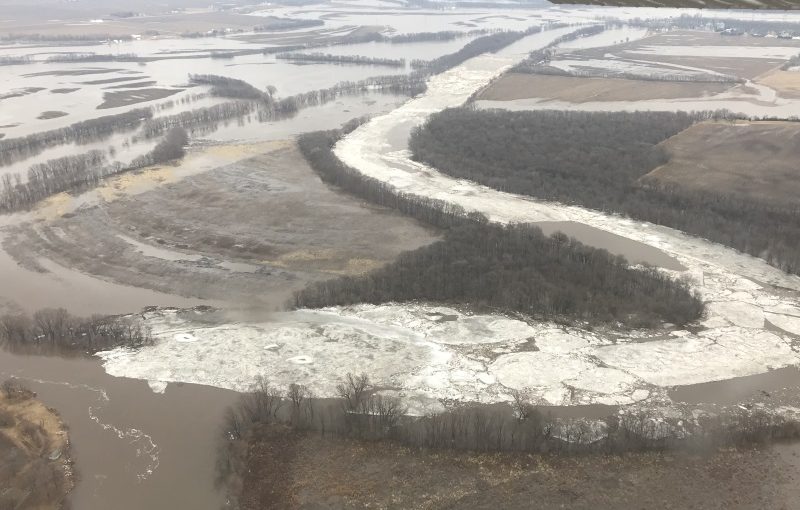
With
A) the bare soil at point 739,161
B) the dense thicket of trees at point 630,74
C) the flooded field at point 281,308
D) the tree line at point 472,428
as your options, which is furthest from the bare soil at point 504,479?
the dense thicket of trees at point 630,74

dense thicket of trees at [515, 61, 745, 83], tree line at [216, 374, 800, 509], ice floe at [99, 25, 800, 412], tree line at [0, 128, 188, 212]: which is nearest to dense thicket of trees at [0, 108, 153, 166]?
tree line at [0, 128, 188, 212]

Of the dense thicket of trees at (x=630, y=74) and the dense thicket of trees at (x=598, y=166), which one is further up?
the dense thicket of trees at (x=630, y=74)

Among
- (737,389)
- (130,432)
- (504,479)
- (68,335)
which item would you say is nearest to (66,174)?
(68,335)

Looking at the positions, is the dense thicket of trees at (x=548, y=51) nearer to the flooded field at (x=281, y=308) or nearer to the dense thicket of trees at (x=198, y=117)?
the flooded field at (x=281, y=308)

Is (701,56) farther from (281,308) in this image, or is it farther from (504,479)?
(504,479)

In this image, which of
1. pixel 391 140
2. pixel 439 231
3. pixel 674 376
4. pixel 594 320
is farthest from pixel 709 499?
pixel 391 140

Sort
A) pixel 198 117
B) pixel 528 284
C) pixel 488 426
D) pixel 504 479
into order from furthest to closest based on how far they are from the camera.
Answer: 1. pixel 198 117
2. pixel 528 284
3. pixel 488 426
4. pixel 504 479
